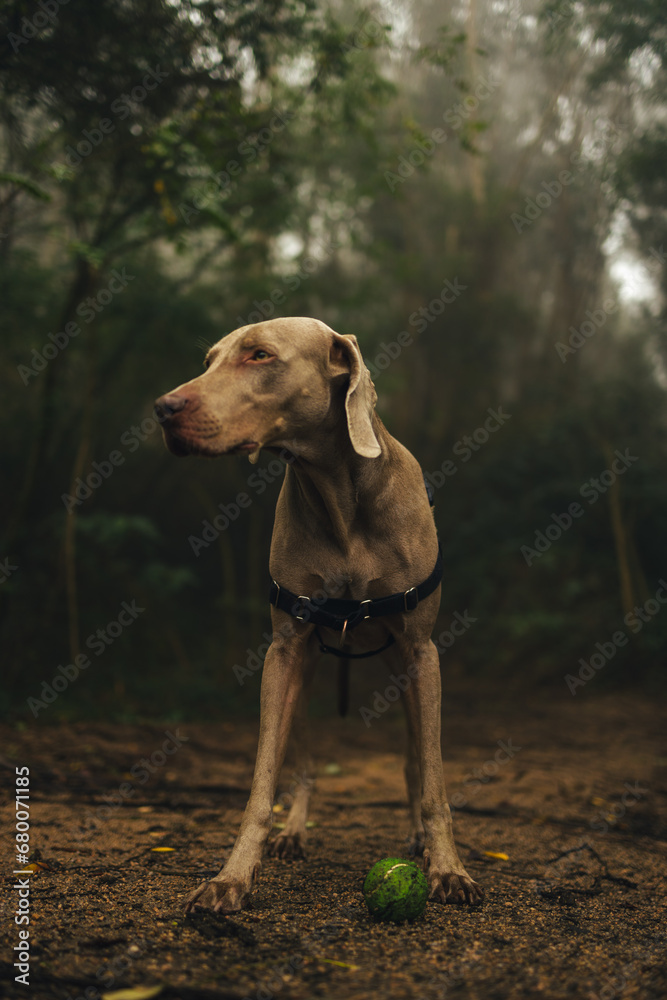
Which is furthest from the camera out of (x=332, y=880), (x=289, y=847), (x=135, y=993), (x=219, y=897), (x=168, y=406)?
(x=289, y=847)

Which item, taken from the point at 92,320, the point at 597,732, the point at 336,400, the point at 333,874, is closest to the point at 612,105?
the point at 92,320

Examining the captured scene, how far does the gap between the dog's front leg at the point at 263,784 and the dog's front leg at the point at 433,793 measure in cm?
51

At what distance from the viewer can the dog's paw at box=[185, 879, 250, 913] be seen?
2559 mm

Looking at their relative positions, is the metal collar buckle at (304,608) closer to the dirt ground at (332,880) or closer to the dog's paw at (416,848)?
the dirt ground at (332,880)

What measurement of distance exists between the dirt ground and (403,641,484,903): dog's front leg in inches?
4.0

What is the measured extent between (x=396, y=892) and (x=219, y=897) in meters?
0.62

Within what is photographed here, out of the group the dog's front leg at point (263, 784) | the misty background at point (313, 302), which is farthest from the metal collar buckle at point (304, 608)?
the misty background at point (313, 302)

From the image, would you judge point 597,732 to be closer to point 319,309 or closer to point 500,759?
point 500,759

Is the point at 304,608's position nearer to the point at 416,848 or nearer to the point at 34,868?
the point at 416,848

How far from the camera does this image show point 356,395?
9.33 ft

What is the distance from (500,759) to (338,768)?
148cm

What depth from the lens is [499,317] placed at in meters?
16.8

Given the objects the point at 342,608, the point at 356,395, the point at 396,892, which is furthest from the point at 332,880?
the point at 356,395

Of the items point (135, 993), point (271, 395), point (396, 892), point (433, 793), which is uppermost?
point (271, 395)
